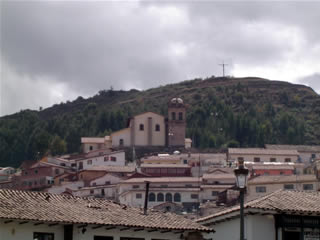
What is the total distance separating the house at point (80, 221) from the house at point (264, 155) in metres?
87.0

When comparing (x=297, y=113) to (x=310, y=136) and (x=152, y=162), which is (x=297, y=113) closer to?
(x=310, y=136)

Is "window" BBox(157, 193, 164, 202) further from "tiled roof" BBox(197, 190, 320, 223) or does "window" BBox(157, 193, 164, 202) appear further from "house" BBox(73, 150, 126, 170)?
"tiled roof" BBox(197, 190, 320, 223)

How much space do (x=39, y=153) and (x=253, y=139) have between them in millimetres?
38403

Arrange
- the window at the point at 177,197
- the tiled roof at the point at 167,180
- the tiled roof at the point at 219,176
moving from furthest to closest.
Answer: the tiled roof at the point at 219,176 < the tiled roof at the point at 167,180 < the window at the point at 177,197

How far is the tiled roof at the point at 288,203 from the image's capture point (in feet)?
82.6

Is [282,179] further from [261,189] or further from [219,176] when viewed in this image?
[219,176]

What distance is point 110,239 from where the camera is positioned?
24.5 meters

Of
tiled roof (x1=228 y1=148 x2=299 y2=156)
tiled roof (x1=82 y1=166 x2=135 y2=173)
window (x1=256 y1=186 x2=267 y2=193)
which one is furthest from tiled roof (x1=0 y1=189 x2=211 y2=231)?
tiled roof (x1=228 y1=148 x2=299 y2=156)

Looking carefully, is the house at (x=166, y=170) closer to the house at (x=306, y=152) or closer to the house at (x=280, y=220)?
the house at (x=306, y=152)

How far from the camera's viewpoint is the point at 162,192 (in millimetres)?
90938

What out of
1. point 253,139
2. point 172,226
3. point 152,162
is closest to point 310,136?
point 253,139

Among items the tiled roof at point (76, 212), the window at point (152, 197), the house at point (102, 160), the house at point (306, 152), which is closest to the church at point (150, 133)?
the house at point (102, 160)

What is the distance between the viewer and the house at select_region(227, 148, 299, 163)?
11444 centimetres

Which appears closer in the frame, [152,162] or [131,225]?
[131,225]
